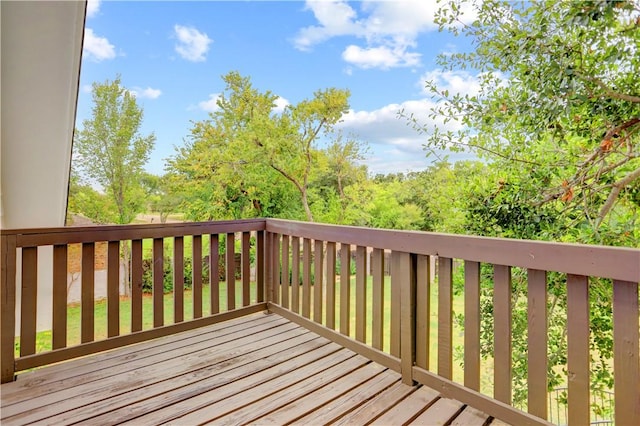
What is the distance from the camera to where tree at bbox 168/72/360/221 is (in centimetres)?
759

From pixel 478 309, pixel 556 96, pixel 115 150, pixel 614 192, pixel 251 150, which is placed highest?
pixel 251 150

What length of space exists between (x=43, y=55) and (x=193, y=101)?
21.8ft

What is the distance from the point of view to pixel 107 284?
228 centimetres

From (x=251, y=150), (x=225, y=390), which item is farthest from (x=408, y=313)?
(x=251, y=150)

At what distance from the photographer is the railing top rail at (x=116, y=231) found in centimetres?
199

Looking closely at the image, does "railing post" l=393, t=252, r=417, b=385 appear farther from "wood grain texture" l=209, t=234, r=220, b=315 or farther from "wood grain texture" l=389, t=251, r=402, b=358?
"wood grain texture" l=209, t=234, r=220, b=315

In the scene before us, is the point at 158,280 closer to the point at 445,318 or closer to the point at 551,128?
the point at 445,318

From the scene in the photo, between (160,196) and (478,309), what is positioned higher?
(160,196)

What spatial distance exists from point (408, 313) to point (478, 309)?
0.38m

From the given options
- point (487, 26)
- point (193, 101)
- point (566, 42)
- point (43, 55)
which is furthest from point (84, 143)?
point (566, 42)

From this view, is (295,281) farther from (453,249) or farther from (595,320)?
(595,320)

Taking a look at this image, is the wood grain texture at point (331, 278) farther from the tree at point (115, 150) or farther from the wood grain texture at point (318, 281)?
the tree at point (115, 150)

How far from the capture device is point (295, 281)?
2871 millimetres

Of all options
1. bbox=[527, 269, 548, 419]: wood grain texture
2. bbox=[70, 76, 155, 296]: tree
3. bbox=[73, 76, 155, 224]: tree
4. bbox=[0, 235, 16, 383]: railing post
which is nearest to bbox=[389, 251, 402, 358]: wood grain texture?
bbox=[527, 269, 548, 419]: wood grain texture
